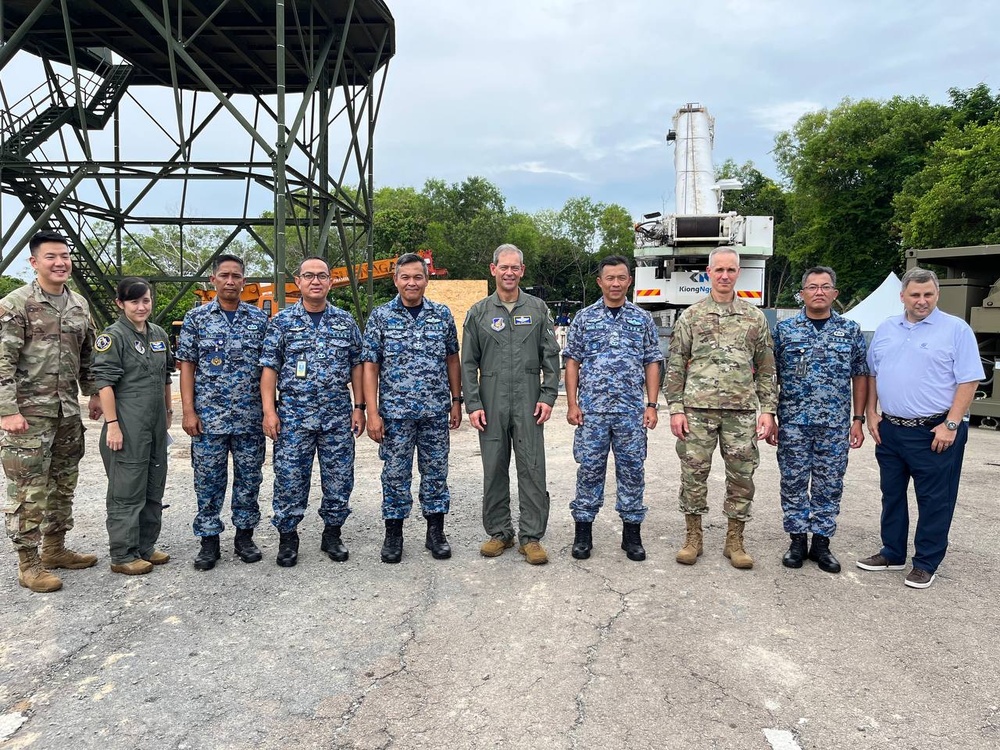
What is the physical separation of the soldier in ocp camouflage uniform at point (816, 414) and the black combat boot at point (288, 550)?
9.56ft

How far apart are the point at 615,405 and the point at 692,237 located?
9.75m

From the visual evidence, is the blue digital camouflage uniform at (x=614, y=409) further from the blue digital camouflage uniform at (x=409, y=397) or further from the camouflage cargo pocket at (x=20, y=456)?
the camouflage cargo pocket at (x=20, y=456)

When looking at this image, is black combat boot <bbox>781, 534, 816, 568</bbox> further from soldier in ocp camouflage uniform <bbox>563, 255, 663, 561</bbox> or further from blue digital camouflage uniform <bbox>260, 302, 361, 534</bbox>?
blue digital camouflage uniform <bbox>260, 302, 361, 534</bbox>

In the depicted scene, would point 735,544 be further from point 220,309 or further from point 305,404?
point 220,309

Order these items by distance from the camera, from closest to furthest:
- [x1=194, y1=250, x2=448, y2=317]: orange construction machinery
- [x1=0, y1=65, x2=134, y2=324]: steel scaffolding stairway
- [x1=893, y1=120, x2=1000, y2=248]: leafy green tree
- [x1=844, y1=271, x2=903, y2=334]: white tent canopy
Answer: [x1=0, y1=65, x2=134, y2=324]: steel scaffolding stairway, [x1=844, y1=271, x2=903, y2=334]: white tent canopy, [x1=194, y1=250, x2=448, y2=317]: orange construction machinery, [x1=893, y1=120, x2=1000, y2=248]: leafy green tree

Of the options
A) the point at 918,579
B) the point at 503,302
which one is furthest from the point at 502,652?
the point at 918,579

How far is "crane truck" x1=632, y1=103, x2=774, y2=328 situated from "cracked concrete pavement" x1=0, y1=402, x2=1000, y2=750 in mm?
9112

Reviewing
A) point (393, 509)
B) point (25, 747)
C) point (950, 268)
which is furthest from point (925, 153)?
point (25, 747)

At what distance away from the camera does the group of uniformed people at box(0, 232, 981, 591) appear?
385cm

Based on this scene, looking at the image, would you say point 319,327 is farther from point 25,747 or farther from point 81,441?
point 25,747

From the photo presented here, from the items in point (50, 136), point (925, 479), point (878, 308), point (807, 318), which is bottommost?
point (925, 479)

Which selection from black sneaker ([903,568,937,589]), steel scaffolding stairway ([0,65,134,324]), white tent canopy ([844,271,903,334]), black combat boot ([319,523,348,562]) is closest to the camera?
black sneaker ([903,568,937,589])

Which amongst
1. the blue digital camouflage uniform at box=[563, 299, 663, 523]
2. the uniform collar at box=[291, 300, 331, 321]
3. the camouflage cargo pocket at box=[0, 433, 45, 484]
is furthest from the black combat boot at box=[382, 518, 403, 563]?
the camouflage cargo pocket at box=[0, 433, 45, 484]

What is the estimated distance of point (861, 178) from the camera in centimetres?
2847
